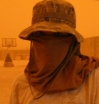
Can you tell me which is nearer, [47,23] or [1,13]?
[47,23]

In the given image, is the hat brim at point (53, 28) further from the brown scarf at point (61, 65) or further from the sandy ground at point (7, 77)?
the sandy ground at point (7, 77)

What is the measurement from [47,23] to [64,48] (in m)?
0.09

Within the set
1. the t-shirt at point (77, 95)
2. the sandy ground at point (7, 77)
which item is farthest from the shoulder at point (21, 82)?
the sandy ground at point (7, 77)

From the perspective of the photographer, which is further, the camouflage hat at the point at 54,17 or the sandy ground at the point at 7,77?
the sandy ground at the point at 7,77

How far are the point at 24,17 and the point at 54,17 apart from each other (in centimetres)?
291

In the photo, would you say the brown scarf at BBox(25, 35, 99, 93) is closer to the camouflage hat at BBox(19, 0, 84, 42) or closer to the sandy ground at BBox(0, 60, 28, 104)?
the camouflage hat at BBox(19, 0, 84, 42)

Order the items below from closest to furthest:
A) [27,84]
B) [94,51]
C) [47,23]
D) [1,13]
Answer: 1. [47,23]
2. [27,84]
3. [94,51]
4. [1,13]

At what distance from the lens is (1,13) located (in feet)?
11.7

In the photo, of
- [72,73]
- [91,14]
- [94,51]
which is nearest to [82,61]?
[72,73]

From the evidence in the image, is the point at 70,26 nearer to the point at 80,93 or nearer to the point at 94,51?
the point at 80,93

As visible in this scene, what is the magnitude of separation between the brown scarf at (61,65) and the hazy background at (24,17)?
284 centimetres

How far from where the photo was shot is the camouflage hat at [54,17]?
0.65 m

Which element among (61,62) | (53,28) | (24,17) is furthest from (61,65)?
(24,17)

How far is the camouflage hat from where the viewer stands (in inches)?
25.8
